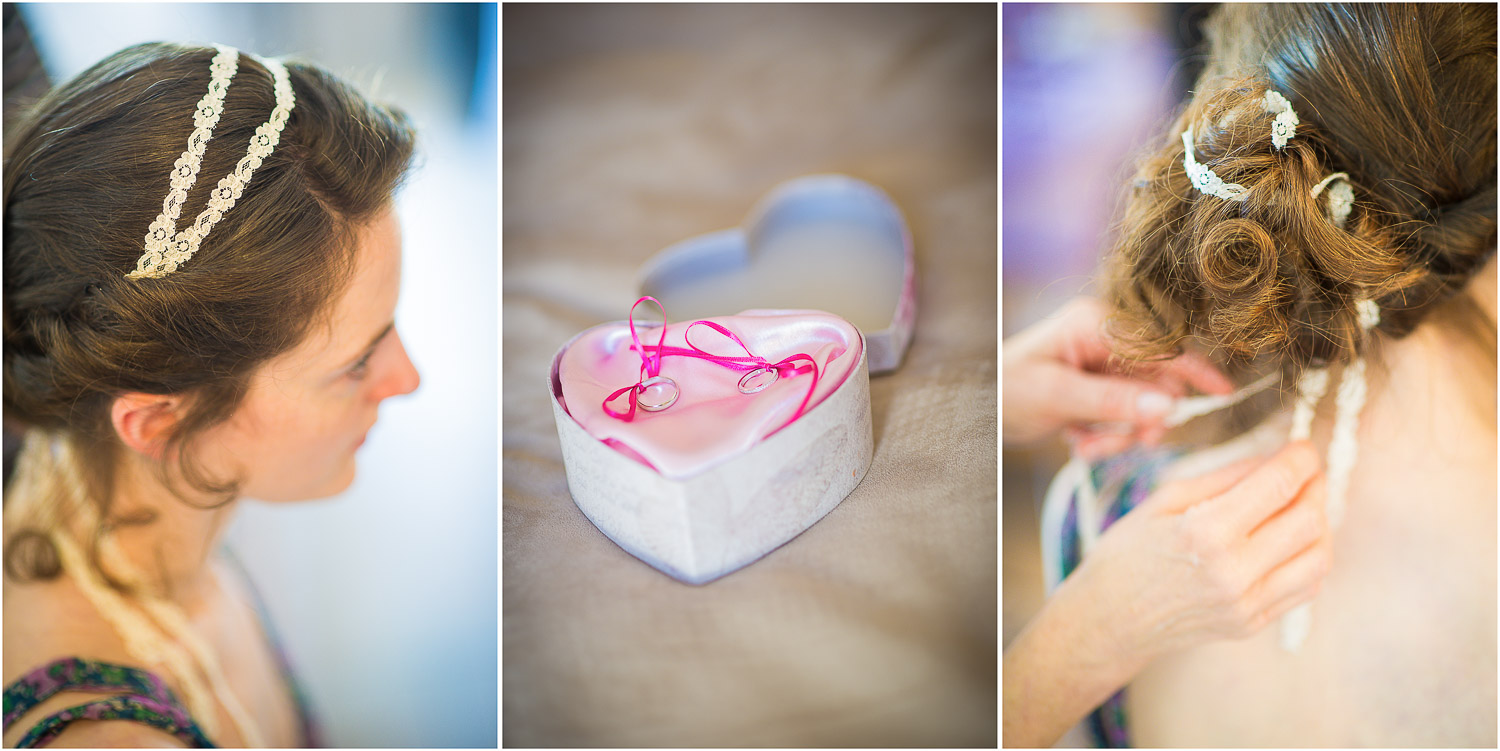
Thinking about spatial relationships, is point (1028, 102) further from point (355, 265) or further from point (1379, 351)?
point (355, 265)

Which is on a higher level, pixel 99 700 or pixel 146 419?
pixel 146 419

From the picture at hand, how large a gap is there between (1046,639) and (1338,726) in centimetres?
40

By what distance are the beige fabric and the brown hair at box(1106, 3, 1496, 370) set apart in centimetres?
24

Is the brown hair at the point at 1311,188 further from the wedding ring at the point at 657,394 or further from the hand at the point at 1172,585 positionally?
the wedding ring at the point at 657,394

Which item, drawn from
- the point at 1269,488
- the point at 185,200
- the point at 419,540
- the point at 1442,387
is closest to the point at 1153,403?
the point at 1269,488

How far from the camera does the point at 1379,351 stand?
1.01 m

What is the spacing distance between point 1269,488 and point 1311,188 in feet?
1.27

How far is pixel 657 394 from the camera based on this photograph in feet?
2.83

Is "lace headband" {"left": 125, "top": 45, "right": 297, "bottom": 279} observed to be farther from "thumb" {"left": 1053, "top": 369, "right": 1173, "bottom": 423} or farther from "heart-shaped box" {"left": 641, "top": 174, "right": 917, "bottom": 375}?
"thumb" {"left": 1053, "top": 369, "right": 1173, "bottom": 423}

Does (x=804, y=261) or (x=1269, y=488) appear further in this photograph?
(x=804, y=261)

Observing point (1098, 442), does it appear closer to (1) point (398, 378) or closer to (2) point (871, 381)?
(2) point (871, 381)

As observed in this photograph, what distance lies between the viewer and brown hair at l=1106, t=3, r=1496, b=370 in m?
0.89

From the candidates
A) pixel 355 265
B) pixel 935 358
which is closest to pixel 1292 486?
pixel 935 358

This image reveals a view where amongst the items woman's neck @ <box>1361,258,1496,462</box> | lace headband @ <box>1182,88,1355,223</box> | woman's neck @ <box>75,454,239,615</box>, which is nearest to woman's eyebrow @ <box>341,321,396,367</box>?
woman's neck @ <box>75,454,239,615</box>
